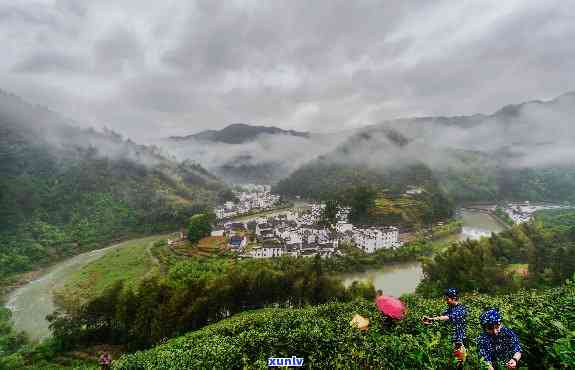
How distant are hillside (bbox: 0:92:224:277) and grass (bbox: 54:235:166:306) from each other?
10145mm

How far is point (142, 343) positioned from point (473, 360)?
23.0 m

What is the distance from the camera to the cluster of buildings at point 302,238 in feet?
145

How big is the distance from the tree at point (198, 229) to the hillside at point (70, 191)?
15.0 meters

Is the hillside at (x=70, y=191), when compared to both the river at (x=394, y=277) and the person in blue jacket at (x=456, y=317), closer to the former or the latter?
the river at (x=394, y=277)

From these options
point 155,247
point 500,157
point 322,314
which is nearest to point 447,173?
point 500,157

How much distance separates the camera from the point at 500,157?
444ft

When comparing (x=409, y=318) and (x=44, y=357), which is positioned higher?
(x=409, y=318)

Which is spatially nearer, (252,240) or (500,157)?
(252,240)

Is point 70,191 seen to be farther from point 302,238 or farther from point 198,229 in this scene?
point 302,238

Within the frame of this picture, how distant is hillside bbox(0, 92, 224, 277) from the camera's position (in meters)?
51.6

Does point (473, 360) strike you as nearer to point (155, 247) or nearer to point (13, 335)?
point (13, 335)

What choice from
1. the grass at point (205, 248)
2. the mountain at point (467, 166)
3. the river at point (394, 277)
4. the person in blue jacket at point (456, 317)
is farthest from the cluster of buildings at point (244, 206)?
the person in blue jacket at point (456, 317)

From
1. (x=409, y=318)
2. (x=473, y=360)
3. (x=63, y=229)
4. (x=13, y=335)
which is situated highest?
(x=473, y=360)

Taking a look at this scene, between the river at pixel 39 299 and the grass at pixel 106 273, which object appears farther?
the grass at pixel 106 273
